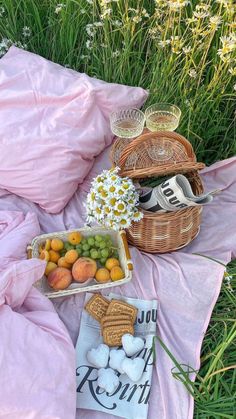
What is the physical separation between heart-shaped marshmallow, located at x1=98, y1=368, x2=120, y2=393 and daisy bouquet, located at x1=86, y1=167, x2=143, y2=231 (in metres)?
0.49

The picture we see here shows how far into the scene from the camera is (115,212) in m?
1.69

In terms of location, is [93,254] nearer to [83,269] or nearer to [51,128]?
[83,269]

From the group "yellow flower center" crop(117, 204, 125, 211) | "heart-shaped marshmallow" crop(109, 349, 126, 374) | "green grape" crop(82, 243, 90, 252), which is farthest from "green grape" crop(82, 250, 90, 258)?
"heart-shaped marshmallow" crop(109, 349, 126, 374)

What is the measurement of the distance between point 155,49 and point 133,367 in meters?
1.45

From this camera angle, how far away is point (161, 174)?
1.75 metres

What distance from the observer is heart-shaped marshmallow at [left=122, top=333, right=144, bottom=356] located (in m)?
1.63

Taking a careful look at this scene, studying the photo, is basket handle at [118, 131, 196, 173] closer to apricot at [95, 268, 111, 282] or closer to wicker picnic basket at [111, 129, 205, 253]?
wicker picnic basket at [111, 129, 205, 253]

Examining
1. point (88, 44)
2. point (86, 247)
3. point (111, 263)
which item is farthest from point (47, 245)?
point (88, 44)

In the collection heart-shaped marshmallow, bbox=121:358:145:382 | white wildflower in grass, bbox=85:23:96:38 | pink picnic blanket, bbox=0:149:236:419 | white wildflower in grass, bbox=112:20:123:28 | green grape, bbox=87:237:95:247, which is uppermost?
white wildflower in grass, bbox=112:20:123:28

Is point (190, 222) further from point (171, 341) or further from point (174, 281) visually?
point (171, 341)

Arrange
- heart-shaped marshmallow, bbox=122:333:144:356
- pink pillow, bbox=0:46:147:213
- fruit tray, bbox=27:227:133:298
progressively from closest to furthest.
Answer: heart-shaped marshmallow, bbox=122:333:144:356 < fruit tray, bbox=27:227:133:298 < pink pillow, bbox=0:46:147:213

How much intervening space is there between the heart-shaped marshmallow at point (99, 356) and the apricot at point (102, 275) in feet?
0.83

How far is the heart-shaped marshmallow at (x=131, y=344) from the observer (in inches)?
64.2

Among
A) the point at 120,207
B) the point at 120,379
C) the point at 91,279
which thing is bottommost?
the point at 120,379
